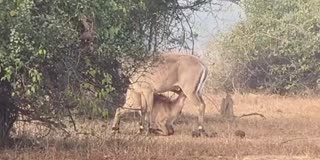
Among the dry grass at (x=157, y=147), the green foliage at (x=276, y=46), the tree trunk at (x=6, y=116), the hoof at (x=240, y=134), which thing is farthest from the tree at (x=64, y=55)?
the green foliage at (x=276, y=46)

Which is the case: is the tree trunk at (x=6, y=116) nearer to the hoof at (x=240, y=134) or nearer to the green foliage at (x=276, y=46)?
the hoof at (x=240, y=134)

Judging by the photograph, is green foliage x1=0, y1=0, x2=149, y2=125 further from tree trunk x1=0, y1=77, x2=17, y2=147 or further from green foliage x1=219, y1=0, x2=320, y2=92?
green foliage x1=219, y1=0, x2=320, y2=92

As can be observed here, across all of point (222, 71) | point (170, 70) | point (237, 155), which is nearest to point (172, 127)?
point (170, 70)

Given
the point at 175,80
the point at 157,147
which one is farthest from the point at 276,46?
the point at 157,147

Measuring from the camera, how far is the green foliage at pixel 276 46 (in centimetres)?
2577

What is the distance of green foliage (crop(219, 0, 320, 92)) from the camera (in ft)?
84.5

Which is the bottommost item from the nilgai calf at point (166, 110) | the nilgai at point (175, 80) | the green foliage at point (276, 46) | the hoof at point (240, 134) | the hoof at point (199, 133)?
the hoof at point (199, 133)

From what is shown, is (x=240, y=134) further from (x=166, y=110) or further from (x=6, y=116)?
(x=6, y=116)

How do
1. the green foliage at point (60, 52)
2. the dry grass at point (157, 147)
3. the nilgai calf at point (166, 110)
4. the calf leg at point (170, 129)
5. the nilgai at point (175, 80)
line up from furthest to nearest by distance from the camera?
the nilgai at point (175, 80) → the nilgai calf at point (166, 110) → the calf leg at point (170, 129) → the dry grass at point (157, 147) → the green foliage at point (60, 52)

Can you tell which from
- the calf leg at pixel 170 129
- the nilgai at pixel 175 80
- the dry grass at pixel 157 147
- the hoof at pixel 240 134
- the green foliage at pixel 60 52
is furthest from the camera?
the nilgai at pixel 175 80

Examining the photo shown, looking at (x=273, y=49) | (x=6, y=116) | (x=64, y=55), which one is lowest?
(x=6, y=116)

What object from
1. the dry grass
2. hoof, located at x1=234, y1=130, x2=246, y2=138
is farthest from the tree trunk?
hoof, located at x1=234, y1=130, x2=246, y2=138

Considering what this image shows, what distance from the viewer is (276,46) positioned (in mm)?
26797

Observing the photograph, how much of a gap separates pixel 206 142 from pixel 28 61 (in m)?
4.04
